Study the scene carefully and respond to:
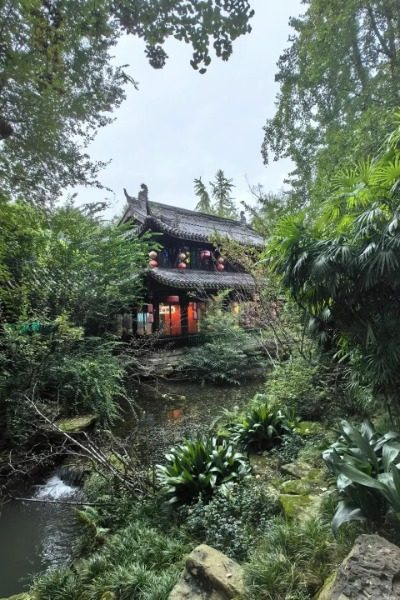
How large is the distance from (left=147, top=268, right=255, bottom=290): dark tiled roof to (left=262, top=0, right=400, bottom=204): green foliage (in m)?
4.48

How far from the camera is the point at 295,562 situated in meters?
2.05

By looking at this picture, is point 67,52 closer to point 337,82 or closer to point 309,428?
point 309,428

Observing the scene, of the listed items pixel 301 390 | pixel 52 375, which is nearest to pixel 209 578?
pixel 301 390

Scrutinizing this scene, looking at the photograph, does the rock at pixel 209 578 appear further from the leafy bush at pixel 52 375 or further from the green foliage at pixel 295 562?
the leafy bush at pixel 52 375

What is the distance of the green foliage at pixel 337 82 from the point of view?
6645 mm

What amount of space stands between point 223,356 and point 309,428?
6.04 m

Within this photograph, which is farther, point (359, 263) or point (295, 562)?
point (359, 263)

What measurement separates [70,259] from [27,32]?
6577 millimetres

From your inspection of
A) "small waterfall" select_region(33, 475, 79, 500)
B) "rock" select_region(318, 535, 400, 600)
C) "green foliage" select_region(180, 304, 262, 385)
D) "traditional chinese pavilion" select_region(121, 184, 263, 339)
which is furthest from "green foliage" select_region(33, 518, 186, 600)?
"traditional chinese pavilion" select_region(121, 184, 263, 339)

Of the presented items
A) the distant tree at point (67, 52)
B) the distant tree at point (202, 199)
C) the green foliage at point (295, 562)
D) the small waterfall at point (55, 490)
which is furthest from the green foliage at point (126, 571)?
the distant tree at point (202, 199)

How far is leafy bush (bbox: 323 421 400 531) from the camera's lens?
1.85 metres

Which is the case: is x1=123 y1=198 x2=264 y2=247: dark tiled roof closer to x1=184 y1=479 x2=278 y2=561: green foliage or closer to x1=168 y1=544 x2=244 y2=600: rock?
x1=184 y1=479 x2=278 y2=561: green foliage

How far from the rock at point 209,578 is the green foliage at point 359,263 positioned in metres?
1.94

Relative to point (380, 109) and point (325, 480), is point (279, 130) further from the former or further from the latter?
point (325, 480)
